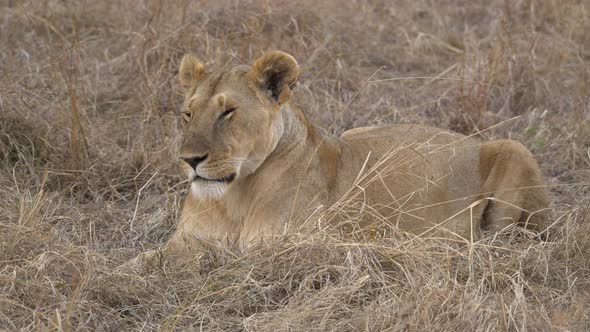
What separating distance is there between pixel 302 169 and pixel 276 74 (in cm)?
46

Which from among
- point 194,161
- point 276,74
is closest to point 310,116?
point 276,74

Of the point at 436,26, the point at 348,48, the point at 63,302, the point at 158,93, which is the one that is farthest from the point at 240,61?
the point at 63,302

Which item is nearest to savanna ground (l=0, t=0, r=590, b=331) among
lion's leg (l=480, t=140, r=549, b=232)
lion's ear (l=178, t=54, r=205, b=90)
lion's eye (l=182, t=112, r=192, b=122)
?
lion's leg (l=480, t=140, r=549, b=232)

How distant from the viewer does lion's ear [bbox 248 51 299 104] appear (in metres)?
4.27

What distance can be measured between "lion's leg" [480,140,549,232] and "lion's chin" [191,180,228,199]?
62.4 inches

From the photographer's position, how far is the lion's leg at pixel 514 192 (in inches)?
201

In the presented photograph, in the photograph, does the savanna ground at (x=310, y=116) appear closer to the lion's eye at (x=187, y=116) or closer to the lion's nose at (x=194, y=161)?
the lion's nose at (x=194, y=161)

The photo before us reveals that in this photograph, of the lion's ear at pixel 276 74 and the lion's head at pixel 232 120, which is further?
the lion's ear at pixel 276 74

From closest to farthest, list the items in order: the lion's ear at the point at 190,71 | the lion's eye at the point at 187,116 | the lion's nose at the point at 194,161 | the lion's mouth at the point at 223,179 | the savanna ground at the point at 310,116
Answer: the savanna ground at the point at 310,116 < the lion's nose at the point at 194,161 < the lion's mouth at the point at 223,179 < the lion's eye at the point at 187,116 < the lion's ear at the point at 190,71

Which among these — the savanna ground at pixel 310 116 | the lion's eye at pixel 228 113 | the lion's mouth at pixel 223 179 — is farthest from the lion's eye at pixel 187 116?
the savanna ground at pixel 310 116

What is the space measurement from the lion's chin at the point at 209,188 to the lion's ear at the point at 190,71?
1.65 feet

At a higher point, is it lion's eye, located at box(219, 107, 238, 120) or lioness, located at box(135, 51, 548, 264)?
lion's eye, located at box(219, 107, 238, 120)

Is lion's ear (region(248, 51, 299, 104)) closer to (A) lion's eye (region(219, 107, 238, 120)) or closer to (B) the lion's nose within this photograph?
(A) lion's eye (region(219, 107, 238, 120))

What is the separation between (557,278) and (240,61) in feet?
9.49
